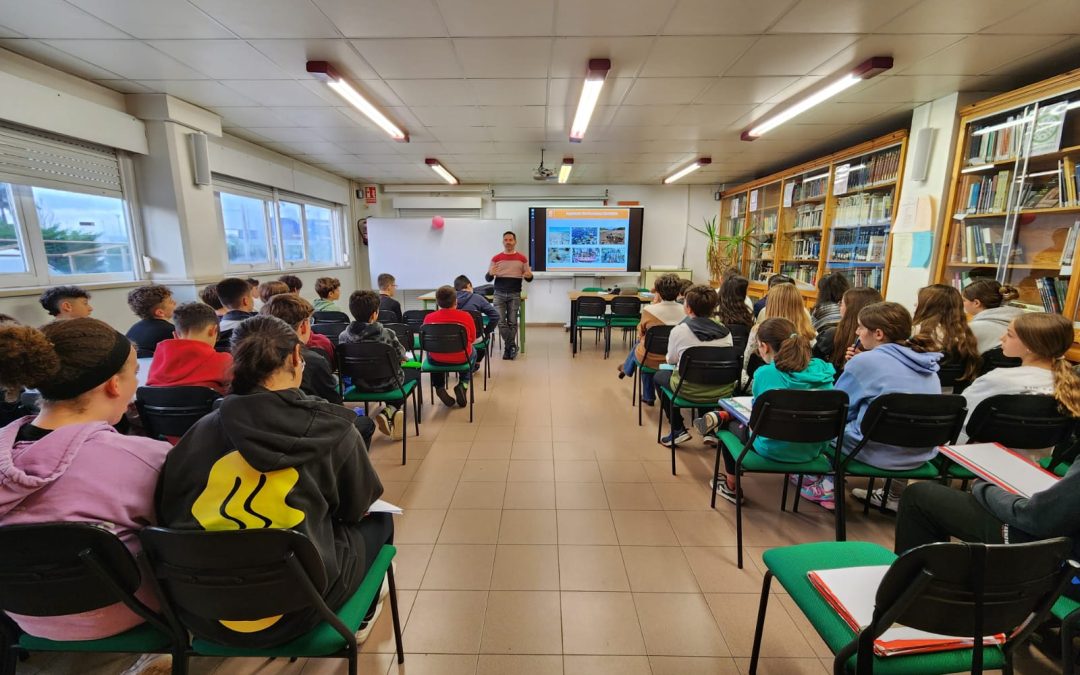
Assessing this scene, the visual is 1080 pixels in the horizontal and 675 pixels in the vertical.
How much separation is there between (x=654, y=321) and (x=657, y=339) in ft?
0.66

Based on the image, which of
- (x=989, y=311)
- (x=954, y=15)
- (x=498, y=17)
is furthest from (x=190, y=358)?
(x=989, y=311)

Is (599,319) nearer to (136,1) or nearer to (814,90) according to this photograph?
(814,90)

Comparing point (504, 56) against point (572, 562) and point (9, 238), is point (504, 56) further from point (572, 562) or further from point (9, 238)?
point (9, 238)

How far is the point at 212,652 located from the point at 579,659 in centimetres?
115

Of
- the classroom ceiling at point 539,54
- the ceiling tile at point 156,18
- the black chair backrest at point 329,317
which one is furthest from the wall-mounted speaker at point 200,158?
the black chair backrest at point 329,317

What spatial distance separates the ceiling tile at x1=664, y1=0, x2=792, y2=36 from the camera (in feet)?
7.47

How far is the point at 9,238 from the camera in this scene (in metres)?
3.03

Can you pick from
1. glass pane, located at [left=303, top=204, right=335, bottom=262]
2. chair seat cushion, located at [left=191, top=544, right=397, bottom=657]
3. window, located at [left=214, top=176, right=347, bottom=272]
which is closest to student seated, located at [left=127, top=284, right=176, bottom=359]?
chair seat cushion, located at [left=191, top=544, right=397, bottom=657]

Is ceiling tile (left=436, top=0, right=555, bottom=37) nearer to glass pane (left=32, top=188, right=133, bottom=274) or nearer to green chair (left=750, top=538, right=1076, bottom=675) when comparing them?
green chair (left=750, top=538, right=1076, bottom=675)

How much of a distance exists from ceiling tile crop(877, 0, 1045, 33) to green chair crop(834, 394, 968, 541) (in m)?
2.17

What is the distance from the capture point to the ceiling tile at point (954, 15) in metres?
2.26

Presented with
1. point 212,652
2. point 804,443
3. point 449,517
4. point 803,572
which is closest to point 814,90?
point 804,443

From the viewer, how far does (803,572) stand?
126 cm

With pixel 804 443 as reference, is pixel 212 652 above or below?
below
